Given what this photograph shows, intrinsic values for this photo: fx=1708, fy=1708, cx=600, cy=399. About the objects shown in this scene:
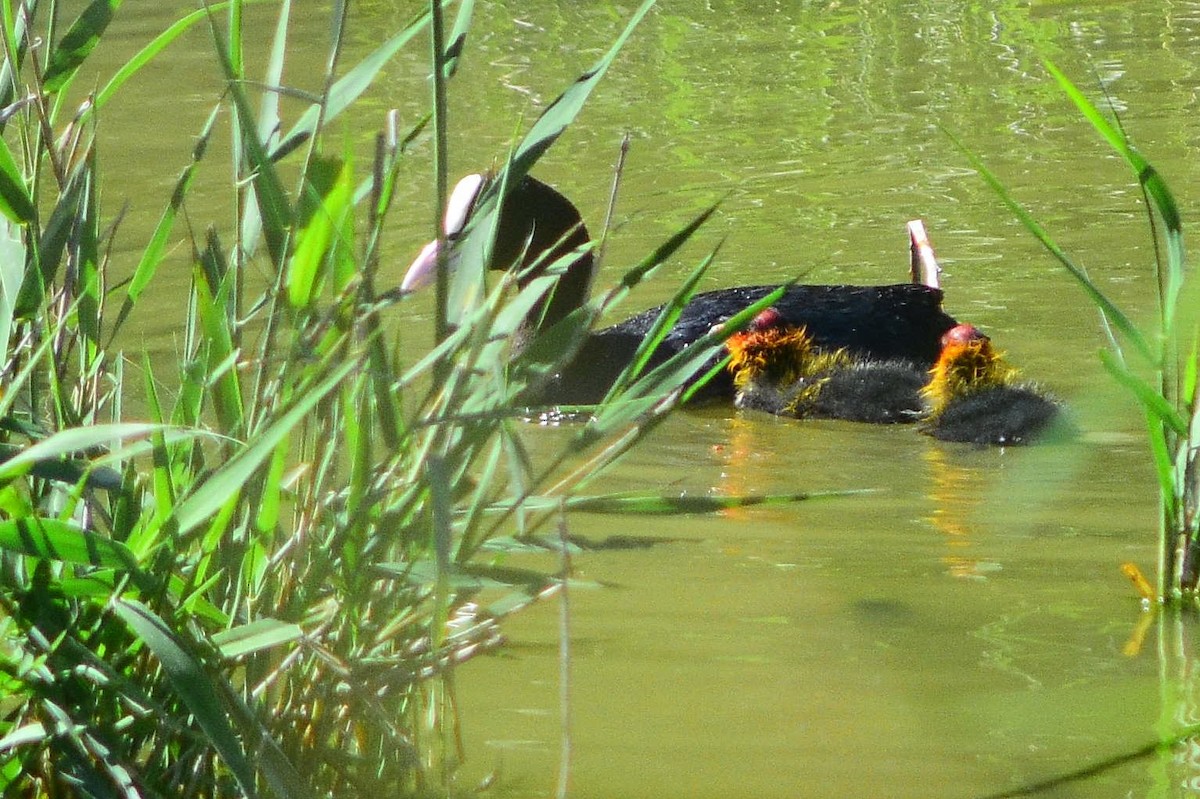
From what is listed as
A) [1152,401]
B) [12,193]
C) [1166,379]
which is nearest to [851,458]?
[1166,379]

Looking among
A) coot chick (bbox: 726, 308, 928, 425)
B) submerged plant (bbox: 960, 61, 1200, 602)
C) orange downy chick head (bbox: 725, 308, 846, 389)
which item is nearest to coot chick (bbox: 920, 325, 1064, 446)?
coot chick (bbox: 726, 308, 928, 425)

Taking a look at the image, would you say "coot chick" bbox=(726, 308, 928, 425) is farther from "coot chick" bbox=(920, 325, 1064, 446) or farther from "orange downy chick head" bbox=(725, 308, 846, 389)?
"coot chick" bbox=(920, 325, 1064, 446)

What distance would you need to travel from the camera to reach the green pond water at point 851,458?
247 cm

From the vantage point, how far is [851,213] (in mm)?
7582

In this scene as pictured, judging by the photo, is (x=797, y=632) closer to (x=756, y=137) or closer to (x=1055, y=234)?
(x=1055, y=234)

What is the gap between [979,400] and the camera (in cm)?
477

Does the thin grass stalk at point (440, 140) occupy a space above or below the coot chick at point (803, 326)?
above

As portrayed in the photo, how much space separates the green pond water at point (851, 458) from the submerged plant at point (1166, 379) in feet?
0.45

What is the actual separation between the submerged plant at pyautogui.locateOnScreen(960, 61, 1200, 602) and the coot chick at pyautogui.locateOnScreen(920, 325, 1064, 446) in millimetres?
1509

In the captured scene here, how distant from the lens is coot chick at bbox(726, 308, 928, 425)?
509 centimetres

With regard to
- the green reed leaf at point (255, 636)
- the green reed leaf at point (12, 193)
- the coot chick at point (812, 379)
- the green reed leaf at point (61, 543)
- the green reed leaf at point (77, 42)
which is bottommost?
the coot chick at point (812, 379)

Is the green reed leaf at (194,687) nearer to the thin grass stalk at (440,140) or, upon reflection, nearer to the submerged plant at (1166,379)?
the thin grass stalk at (440,140)

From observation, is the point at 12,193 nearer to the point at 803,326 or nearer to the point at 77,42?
the point at 77,42

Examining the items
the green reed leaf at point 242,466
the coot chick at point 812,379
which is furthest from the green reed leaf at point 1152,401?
the coot chick at point 812,379
